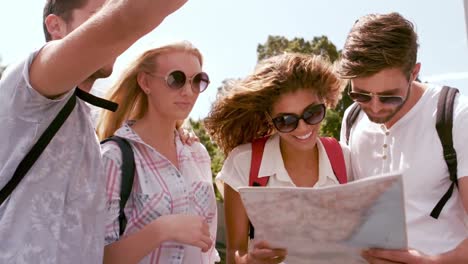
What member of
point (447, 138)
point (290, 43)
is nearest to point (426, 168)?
point (447, 138)

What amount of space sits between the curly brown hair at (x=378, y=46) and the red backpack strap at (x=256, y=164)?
60cm

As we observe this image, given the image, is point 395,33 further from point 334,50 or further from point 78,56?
point 334,50

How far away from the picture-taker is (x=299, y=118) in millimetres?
2934

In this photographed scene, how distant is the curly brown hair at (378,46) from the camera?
2.95m

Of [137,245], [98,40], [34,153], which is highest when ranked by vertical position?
[98,40]

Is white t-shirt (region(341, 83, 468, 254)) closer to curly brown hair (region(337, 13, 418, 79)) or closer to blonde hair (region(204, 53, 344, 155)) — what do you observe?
curly brown hair (region(337, 13, 418, 79))

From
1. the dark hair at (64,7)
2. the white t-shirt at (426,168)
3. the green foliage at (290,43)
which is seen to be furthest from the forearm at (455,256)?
the green foliage at (290,43)

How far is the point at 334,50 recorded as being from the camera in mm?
26781

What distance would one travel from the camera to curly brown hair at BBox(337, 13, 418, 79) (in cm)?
295

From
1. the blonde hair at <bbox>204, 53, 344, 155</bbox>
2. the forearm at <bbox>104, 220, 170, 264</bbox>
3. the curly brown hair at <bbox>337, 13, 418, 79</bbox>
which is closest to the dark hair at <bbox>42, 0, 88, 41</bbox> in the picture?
the forearm at <bbox>104, 220, 170, 264</bbox>

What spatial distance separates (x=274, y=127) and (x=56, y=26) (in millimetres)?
1322

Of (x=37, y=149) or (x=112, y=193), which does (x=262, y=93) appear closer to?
(x=112, y=193)

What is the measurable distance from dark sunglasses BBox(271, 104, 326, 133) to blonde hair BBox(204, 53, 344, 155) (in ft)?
0.45

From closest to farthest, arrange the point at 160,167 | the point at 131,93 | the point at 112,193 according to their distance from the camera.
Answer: the point at 112,193, the point at 160,167, the point at 131,93
